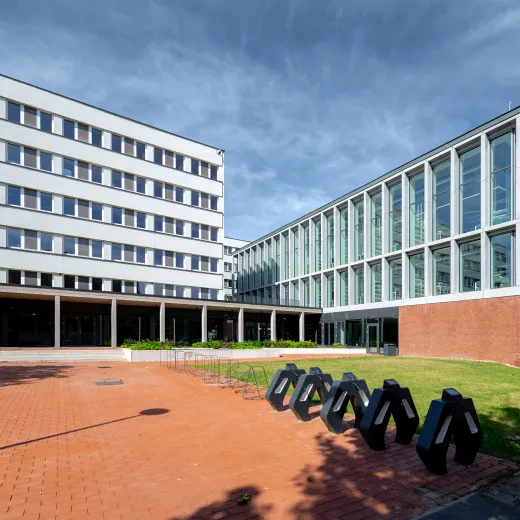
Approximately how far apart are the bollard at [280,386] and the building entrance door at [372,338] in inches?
1095

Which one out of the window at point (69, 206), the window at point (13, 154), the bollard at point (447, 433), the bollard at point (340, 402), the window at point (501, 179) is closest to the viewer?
the bollard at point (447, 433)

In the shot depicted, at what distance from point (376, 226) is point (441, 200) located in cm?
727

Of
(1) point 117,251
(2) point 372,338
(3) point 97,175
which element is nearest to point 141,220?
(1) point 117,251

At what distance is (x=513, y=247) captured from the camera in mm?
26562

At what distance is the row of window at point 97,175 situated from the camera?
33.9 m

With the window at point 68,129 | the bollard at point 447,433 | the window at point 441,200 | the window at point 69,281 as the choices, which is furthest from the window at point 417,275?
the window at point 68,129

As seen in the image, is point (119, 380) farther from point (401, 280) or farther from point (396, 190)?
point (396, 190)

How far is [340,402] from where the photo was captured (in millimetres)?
8516

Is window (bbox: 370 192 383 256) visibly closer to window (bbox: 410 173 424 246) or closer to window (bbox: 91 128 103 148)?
window (bbox: 410 173 424 246)

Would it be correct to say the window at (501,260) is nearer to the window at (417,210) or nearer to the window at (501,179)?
the window at (501,179)

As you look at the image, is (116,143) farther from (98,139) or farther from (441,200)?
(441,200)

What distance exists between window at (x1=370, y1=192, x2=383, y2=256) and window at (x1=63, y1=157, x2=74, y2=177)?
27.1 m

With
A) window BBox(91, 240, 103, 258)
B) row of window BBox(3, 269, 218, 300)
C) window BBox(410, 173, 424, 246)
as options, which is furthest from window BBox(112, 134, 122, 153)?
window BBox(410, 173, 424, 246)

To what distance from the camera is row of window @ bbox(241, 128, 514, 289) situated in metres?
27.6
